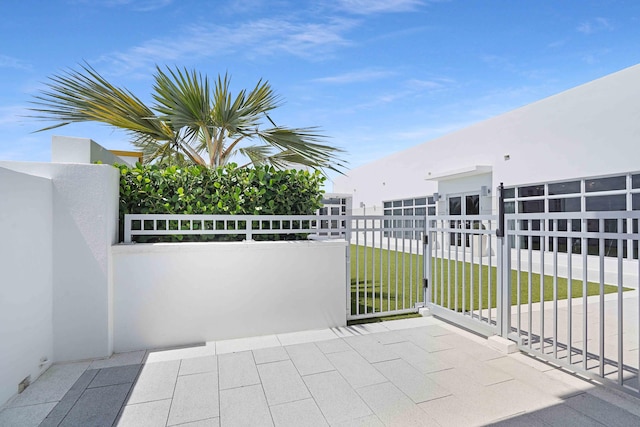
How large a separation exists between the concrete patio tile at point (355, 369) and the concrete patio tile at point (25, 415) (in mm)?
2318

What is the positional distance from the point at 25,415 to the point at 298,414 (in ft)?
6.49

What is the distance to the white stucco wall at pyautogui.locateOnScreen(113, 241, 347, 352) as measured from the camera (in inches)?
139

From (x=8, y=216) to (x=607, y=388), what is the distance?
5053 mm

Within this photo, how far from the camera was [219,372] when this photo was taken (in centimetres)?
304

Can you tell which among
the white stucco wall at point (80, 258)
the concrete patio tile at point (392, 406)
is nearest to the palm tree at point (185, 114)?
the white stucco wall at point (80, 258)

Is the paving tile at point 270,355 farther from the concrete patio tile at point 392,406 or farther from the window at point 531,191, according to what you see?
the window at point 531,191

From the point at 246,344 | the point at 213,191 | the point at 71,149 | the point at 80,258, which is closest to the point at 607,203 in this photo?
the point at 246,344

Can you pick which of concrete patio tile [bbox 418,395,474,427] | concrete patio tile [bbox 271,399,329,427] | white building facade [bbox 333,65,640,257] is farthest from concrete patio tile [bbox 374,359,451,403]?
white building facade [bbox 333,65,640,257]

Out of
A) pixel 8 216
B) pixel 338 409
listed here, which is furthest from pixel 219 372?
pixel 8 216

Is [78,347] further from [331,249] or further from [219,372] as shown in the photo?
[331,249]

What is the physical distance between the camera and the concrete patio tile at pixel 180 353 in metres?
3.36

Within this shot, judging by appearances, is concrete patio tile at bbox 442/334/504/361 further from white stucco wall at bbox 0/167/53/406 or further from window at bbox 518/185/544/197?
window at bbox 518/185/544/197

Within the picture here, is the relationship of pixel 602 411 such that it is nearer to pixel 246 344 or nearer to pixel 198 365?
pixel 246 344

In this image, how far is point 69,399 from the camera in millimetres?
2586
